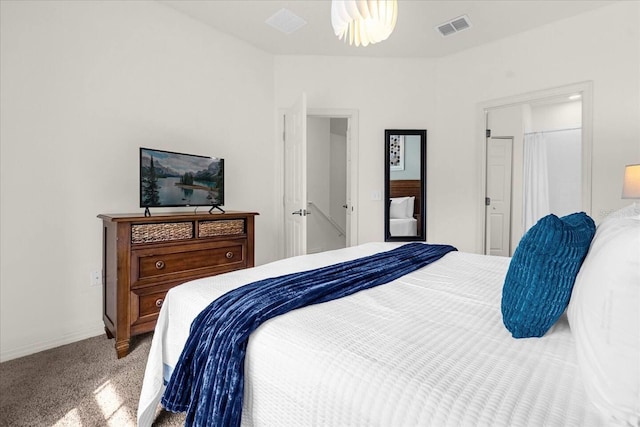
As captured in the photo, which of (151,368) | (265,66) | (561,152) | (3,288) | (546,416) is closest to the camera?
(546,416)

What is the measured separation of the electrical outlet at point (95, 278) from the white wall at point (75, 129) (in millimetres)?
37

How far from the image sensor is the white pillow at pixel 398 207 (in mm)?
4051

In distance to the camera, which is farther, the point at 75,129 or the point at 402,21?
the point at 402,21

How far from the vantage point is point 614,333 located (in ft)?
1.93

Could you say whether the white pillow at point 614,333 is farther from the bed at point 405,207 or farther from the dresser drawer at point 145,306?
the bed at point 405,207

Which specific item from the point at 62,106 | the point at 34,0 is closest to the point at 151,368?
the point at 62,106

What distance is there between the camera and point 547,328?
900 mm

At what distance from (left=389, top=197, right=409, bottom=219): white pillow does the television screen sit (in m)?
2.14

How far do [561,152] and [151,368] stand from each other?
5.73m

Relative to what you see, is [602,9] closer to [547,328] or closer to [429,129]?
[429,129]

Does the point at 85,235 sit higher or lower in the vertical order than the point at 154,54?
lower

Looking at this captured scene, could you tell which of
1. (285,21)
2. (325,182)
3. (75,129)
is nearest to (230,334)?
(75,129)

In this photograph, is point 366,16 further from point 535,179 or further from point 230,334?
point 535,179

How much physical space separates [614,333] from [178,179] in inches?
102
